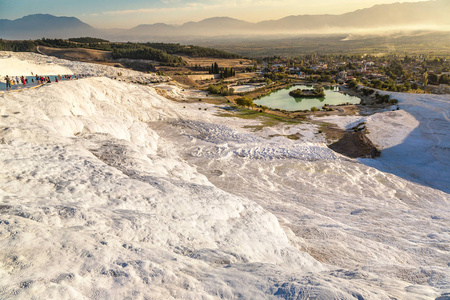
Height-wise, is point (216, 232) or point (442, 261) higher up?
point (216, 232)

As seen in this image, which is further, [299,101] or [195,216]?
[299,101]

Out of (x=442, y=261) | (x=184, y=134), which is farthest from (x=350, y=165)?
(x=184, y=134)

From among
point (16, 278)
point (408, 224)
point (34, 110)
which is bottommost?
point (408, 224)

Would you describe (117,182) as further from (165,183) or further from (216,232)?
(216,232)

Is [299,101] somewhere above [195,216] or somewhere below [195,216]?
below

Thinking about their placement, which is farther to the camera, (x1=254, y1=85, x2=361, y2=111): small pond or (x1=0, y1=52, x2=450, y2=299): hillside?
(x1=254, y1=85, x2=361, y2=111): small pond

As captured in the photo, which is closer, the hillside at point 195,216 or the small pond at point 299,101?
the hillside at point 195,216

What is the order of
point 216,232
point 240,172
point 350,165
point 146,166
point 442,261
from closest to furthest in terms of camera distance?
point 216,232
point 442,261
point 146,166
point 240,172
point 350,165

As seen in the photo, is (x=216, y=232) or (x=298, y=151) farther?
(x=298, y=151)
